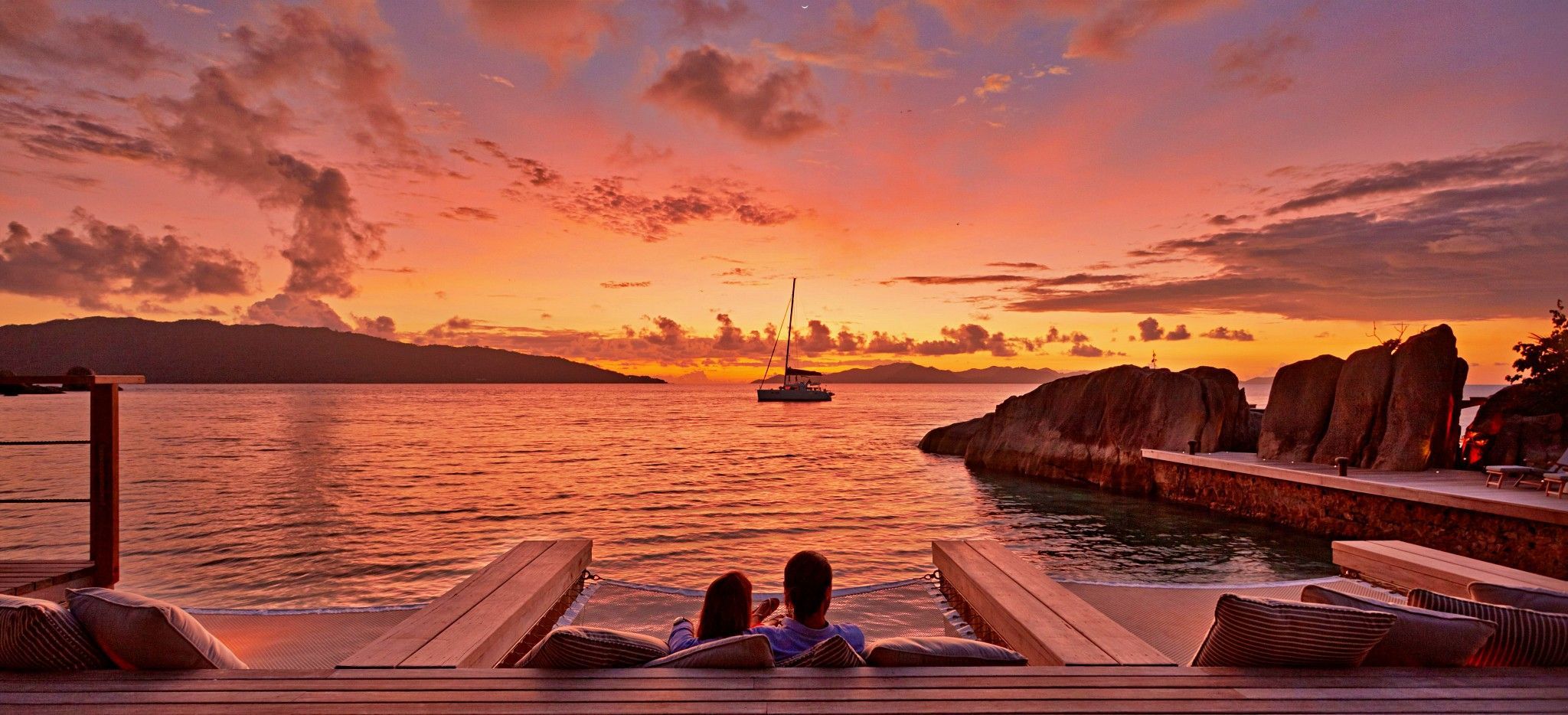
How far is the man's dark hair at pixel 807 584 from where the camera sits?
3844mm

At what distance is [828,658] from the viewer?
3283 mm

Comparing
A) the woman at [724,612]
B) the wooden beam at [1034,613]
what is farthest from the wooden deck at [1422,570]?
the woman at [724,612]

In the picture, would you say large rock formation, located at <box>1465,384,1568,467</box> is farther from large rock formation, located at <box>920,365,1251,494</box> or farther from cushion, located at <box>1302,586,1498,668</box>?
cushion, located at <box>1302,586,1498,668</box>

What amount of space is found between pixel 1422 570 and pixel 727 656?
601cm

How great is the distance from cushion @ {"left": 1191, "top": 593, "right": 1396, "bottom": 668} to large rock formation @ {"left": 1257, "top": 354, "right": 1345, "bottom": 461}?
15728 mm

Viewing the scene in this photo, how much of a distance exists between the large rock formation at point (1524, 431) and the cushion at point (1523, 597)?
1535 cm

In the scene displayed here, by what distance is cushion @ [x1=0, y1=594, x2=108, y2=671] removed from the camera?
304cm

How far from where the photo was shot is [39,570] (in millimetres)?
5535

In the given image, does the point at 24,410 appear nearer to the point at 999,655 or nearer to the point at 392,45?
the point at 392,45

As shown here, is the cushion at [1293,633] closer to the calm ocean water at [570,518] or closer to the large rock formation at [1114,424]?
the calm ocean water at [570,518]

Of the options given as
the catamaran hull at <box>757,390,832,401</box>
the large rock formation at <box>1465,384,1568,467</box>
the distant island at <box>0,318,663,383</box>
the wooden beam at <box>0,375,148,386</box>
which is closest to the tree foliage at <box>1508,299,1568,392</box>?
the large rock formation at <box>1465,384,1568,467</box>

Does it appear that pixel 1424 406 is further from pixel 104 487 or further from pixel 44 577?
pixel 44 577

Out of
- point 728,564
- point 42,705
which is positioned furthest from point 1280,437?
point 42,705

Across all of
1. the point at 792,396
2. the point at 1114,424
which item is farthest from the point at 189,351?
the point at 1114,424
